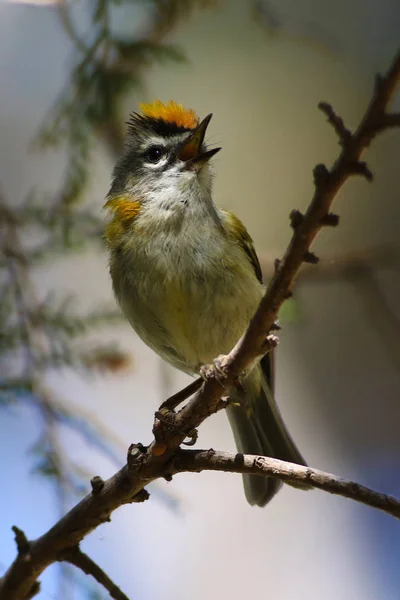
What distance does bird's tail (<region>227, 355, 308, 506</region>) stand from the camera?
1539 mm

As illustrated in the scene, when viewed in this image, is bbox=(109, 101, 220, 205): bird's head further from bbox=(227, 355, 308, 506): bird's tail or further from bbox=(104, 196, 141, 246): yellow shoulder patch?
bbox=(227, 355, 308, 506): bird's tail

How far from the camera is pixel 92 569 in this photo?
1.11m

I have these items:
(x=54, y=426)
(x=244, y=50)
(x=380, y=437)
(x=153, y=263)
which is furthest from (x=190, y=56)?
(x=380, y=437)

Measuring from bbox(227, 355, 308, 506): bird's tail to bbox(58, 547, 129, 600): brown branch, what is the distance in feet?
1.68

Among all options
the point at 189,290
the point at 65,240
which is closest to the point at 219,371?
the point at 189,290

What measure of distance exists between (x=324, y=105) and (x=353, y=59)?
1.18 meters

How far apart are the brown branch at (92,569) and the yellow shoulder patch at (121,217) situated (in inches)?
24.0

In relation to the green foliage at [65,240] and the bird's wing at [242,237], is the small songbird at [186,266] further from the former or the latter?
the green foliage at [65,240]

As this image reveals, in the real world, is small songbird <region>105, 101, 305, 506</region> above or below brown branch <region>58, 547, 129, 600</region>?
above

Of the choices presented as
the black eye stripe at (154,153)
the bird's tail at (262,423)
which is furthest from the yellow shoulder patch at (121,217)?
the bird's tail at (262,423)

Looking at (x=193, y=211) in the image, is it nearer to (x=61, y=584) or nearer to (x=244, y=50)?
(x=244, y=50)

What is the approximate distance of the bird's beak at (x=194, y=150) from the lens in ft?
4.83

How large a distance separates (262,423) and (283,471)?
2.16 ft

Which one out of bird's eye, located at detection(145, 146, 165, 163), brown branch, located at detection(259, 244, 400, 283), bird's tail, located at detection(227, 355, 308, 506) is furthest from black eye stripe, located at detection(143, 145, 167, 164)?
bird's tail, located at detection(227, 355, 308, 506)
